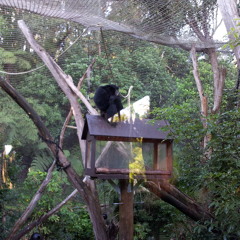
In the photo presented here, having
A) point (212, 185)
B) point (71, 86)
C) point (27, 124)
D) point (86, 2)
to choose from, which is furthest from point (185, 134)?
point (27, 124)

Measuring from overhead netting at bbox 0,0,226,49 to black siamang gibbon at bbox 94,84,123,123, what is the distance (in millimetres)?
895

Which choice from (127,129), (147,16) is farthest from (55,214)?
(147,16)

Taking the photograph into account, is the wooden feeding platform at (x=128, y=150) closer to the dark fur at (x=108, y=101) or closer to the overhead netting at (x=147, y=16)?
the dark fur at (x=108, y=101)

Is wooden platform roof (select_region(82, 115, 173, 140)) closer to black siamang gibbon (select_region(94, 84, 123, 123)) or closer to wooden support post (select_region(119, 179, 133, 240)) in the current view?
black siamang gibbon (select_region(94, 84, 123, 123))

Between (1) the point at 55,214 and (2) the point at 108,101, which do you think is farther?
(1) the point at 55,214

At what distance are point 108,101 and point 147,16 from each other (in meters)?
1.34

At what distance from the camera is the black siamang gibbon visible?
2242mm

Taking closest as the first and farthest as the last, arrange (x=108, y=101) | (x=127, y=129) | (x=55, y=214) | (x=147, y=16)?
1. (x=127, y=129)
2. (x=108, y=101)
3. (x=147, y=16)
4. (x=55, y=214)

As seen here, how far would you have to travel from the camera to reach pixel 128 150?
7.09 ft

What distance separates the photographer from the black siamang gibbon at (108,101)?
2242mm

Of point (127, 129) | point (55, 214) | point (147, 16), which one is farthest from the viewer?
point (55, 214)

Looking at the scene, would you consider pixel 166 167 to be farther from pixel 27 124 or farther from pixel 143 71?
pixel 27 124

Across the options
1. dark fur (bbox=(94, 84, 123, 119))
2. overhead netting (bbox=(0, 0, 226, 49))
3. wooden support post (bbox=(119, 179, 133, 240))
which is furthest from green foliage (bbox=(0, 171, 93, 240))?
overhead netting (bbox=(0, 0, 226, 49))

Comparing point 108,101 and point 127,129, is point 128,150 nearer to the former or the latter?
point 127,129
